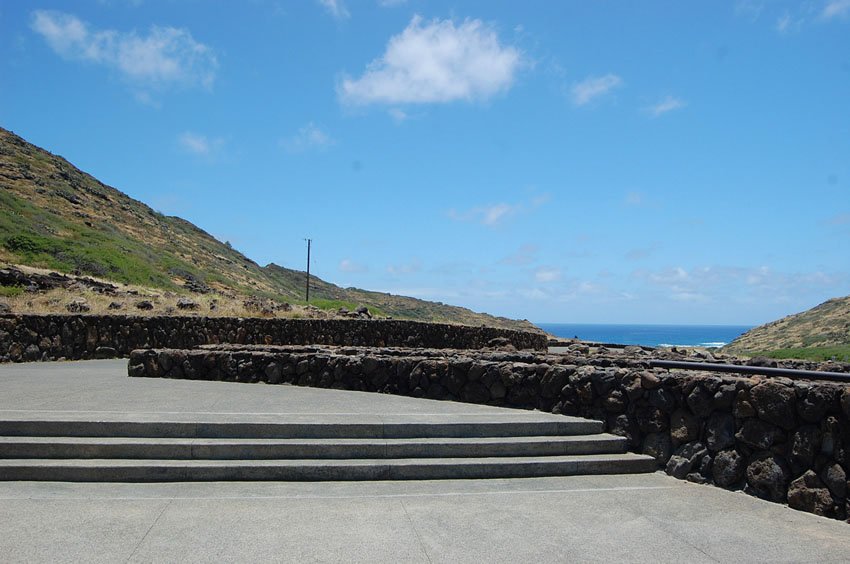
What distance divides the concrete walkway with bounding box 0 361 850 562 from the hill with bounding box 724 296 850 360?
3482cm

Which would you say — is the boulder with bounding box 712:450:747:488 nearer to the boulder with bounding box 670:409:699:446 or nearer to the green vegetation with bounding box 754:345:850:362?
the boulder with bounding box 670:409:699:446

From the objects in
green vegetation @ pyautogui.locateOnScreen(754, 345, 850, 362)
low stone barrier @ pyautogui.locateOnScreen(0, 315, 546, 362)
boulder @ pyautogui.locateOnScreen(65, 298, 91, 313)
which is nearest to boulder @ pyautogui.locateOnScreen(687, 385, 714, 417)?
low stone barrier @ pyautogui.locateOnScreen(0, 315, 546, 362)

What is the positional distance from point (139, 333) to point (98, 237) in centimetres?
2707

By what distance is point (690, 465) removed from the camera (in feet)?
25.8

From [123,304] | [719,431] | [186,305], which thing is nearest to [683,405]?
[719,431]

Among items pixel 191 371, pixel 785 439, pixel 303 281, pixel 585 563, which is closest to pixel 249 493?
pixel 585 563

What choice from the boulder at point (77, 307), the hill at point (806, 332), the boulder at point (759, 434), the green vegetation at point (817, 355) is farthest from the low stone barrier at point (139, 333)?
the hill at point (806, 332)

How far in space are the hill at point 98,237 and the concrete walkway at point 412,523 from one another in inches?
1230

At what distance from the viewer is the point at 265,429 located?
320 inches

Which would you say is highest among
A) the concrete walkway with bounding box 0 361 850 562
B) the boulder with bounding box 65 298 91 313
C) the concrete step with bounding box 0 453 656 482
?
the boulder with bounding box 65 298 91 313

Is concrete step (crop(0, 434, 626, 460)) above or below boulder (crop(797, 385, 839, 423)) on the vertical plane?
below

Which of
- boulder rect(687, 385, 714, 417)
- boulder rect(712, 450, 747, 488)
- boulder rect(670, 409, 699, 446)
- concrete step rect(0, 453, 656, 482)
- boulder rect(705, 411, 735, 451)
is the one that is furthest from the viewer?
boulder rect(670, 409, 699, 446)

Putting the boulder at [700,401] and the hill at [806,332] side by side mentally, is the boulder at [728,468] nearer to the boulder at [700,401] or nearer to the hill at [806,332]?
the boulder at [700,401]

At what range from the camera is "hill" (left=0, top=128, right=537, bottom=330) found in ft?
123
